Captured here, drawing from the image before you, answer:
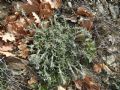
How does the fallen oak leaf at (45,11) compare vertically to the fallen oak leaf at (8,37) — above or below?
above

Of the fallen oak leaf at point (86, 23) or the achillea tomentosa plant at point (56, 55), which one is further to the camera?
the fallen oak leaf at point (86, 23)

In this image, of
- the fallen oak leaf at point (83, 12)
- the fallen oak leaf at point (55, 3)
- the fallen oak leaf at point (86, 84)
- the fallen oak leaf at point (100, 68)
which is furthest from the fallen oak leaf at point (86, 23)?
the fallen oak leaf at point (86, 84)

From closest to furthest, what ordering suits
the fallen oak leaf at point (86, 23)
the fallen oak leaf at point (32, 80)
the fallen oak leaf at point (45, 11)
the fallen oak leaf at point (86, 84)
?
the fallen oak leaf at point (32, 80) → the fallen oak leaf at point (86, 84) → the fallen oak leaf at point (45, 11) → the fallen oak leaf at point (86, 23)

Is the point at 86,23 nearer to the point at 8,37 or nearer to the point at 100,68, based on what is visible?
the point at 100,68

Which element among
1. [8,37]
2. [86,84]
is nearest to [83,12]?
[86,84]

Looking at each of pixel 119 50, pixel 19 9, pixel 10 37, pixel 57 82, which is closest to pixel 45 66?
pixel 57 82

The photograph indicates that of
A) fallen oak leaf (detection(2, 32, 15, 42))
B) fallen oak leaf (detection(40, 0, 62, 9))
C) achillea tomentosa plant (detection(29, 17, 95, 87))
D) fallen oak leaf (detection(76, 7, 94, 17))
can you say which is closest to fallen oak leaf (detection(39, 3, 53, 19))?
fallen oak leaf (detection(40, 0, 62, 9))

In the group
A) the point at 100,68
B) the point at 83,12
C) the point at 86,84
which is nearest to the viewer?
the point at 86,84

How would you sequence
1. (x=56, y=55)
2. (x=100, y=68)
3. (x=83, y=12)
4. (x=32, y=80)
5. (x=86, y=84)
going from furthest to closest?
1. (x=83, y=12)
2. (x=100, y=68)
3. (x=86, y=84)
4. (x=56, y=55)
5. (x=32, y=80)

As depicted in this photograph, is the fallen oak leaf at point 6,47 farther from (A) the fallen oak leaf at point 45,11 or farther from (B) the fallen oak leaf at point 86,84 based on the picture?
(B) the fallen oak leaf at point 86,84

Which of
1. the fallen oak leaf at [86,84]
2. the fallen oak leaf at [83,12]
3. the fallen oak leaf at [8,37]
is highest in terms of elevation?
the fallen oak leaf at [83,12]
